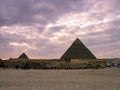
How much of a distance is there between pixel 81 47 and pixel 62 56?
5.45 m

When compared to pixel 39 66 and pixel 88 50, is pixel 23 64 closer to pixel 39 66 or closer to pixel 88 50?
pixel 39 66

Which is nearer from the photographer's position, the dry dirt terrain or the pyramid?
the dry dirt terrain

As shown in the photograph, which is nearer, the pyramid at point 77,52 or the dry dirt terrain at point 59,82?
the dry dirt terrain at point 59,82

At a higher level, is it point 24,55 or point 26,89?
point 24,55

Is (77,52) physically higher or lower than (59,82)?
higher

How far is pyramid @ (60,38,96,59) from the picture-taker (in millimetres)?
74062

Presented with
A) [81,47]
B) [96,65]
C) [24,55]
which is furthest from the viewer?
[24,55]

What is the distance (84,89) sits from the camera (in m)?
16.8

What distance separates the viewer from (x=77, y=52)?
244 ft

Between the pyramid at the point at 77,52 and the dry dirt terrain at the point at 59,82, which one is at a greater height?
the pyramid at the point at 77,52

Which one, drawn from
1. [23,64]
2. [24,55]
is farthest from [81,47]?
[24,55]

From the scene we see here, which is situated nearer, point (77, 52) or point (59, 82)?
point (59, 82)

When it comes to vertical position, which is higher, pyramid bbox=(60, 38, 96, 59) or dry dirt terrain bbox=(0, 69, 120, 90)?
pyramid bbox=(60, 38, 96, 59)

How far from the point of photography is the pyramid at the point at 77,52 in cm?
7406
